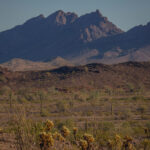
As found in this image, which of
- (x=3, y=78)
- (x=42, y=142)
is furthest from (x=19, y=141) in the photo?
(x=3, y=78)

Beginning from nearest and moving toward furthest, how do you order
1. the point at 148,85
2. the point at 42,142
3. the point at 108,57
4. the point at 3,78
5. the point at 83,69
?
the point at 42,142 → the point at 148,85 → the point at 3,78 → the point at 83,69 → the point at 108,57

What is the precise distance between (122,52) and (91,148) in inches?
6919

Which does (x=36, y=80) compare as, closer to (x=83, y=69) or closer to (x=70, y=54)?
(x=83, y=69)

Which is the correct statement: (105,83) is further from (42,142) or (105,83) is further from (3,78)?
(42,142)

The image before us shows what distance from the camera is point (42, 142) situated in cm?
486

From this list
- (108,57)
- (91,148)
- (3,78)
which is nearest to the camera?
(91,148)

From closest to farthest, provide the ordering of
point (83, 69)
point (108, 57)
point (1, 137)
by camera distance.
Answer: point (1, 137) < point (83, 69) < point (108, 57)

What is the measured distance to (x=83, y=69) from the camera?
67438 millimetres

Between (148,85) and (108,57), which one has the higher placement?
(108,57)

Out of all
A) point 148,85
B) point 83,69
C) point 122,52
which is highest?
point 122,52

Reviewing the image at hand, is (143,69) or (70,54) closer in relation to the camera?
(143,69)

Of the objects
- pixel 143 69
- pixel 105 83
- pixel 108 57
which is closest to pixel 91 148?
pixel 105 83

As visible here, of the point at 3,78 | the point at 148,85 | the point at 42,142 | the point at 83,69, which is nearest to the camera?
the point at 42,142

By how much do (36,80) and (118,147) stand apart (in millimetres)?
59019
